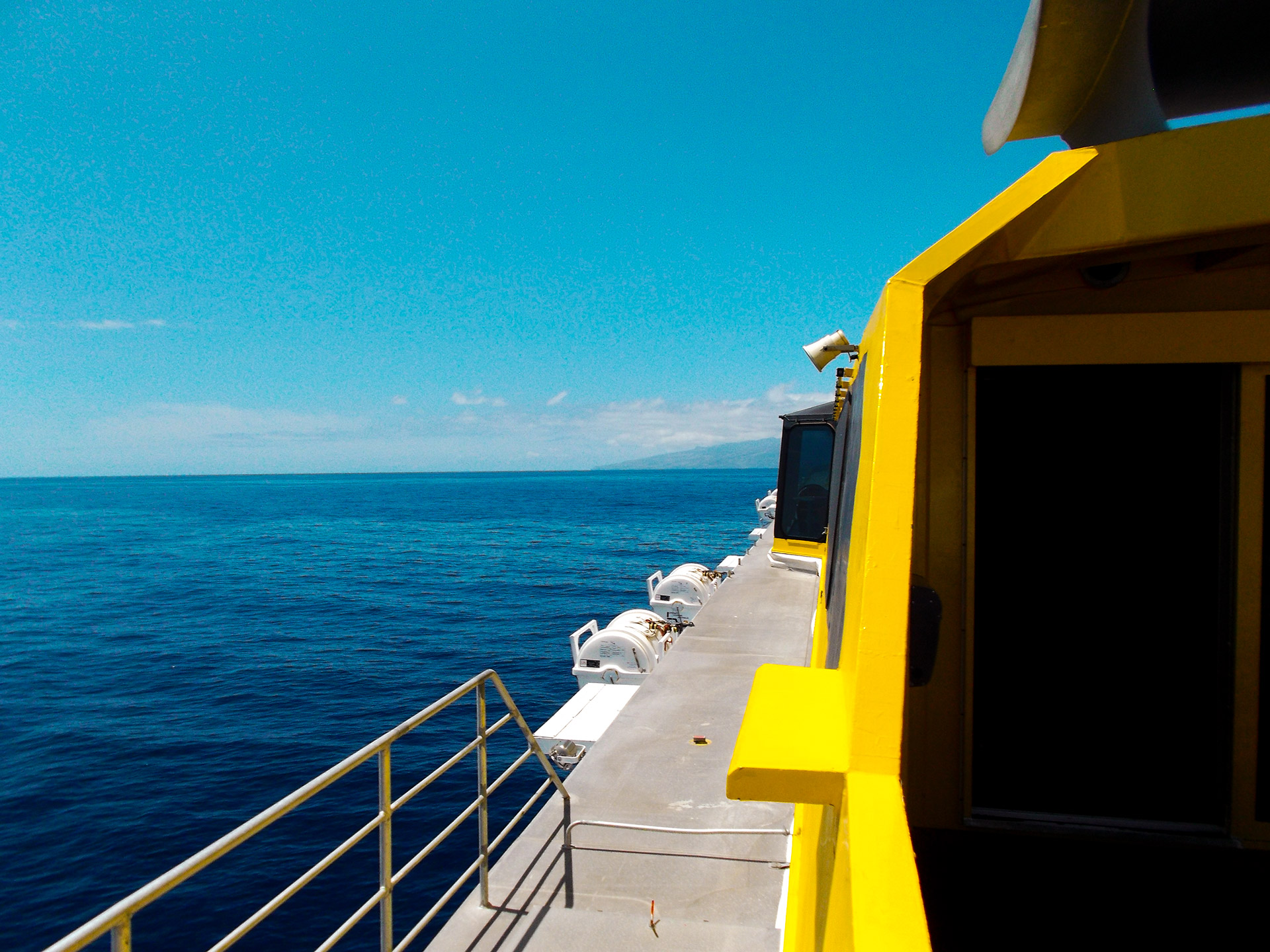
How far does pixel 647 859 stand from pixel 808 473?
8.26 m

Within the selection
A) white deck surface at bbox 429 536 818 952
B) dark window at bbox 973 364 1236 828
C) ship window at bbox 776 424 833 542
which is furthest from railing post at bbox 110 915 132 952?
ship window at bbox 776 424 833 542

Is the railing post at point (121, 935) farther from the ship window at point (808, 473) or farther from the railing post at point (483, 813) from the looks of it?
the ship window at point (808, 473)

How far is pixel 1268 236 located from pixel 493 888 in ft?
13.9

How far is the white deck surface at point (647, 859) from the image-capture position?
3541mm

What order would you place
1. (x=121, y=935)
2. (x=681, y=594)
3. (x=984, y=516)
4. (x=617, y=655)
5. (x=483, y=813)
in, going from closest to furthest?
(x=121, y=935) → (x=984, y=516) → (x=483, y=813) → (x=617, y=655) → (x=681, y=594)

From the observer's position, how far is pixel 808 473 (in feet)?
38.2

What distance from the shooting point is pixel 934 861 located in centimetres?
292

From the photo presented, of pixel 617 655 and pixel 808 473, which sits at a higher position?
pixel 808 473

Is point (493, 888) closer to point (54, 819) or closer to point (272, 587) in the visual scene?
point (54, 819)

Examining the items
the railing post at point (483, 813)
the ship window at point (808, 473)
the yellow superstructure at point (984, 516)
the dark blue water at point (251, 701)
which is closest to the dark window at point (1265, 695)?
the yellow superstructure at point (984, 516)

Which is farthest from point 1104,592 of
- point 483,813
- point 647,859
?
point 483,813

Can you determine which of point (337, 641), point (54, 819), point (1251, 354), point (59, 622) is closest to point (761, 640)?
point (1251, 354)

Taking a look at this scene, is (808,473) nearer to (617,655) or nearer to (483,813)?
(617,655)

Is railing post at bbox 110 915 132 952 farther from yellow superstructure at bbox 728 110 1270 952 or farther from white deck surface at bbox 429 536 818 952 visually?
white deck surface at bbox 429 536 818 952
